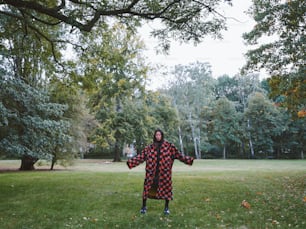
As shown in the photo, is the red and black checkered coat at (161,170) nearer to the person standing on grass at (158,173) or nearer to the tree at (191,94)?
the person standing on grass at (158,173)

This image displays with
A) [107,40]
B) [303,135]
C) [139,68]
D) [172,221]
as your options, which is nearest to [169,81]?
[139,68]

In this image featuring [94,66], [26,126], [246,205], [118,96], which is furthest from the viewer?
[118,96]

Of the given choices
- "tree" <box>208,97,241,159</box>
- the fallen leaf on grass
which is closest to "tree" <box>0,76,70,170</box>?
the fallen leaf on grass

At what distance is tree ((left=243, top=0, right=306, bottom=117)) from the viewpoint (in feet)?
31.8

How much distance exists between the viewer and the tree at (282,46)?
9.70 metres

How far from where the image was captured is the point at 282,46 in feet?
35.4

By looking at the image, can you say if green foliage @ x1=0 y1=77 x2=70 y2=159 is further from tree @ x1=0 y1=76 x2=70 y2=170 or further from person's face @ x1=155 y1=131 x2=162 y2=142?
person's face @ x1=155 y1=131 x2=162 y2=142

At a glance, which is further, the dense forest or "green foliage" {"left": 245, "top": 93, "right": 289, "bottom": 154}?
"green foliage" {"left": 245, "top": 93, "right": 289, "bottom": 154}

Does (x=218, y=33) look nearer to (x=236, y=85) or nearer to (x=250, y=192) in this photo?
(x=250, y=192)

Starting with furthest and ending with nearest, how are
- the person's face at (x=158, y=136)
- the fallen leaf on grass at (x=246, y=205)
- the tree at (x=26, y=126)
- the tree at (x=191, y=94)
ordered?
the tree at (x=191, y=94)
the tree at (x=26, y=126)
the fallen leaf on grass at (x=246, y=205)
the person's face at (x=158, y=136)

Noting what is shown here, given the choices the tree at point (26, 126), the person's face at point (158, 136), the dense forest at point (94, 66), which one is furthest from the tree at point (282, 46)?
the tree at point (26, 126)

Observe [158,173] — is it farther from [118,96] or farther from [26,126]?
[118,96]

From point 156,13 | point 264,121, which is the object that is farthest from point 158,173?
point 264,121

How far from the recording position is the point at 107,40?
44.6 ft
